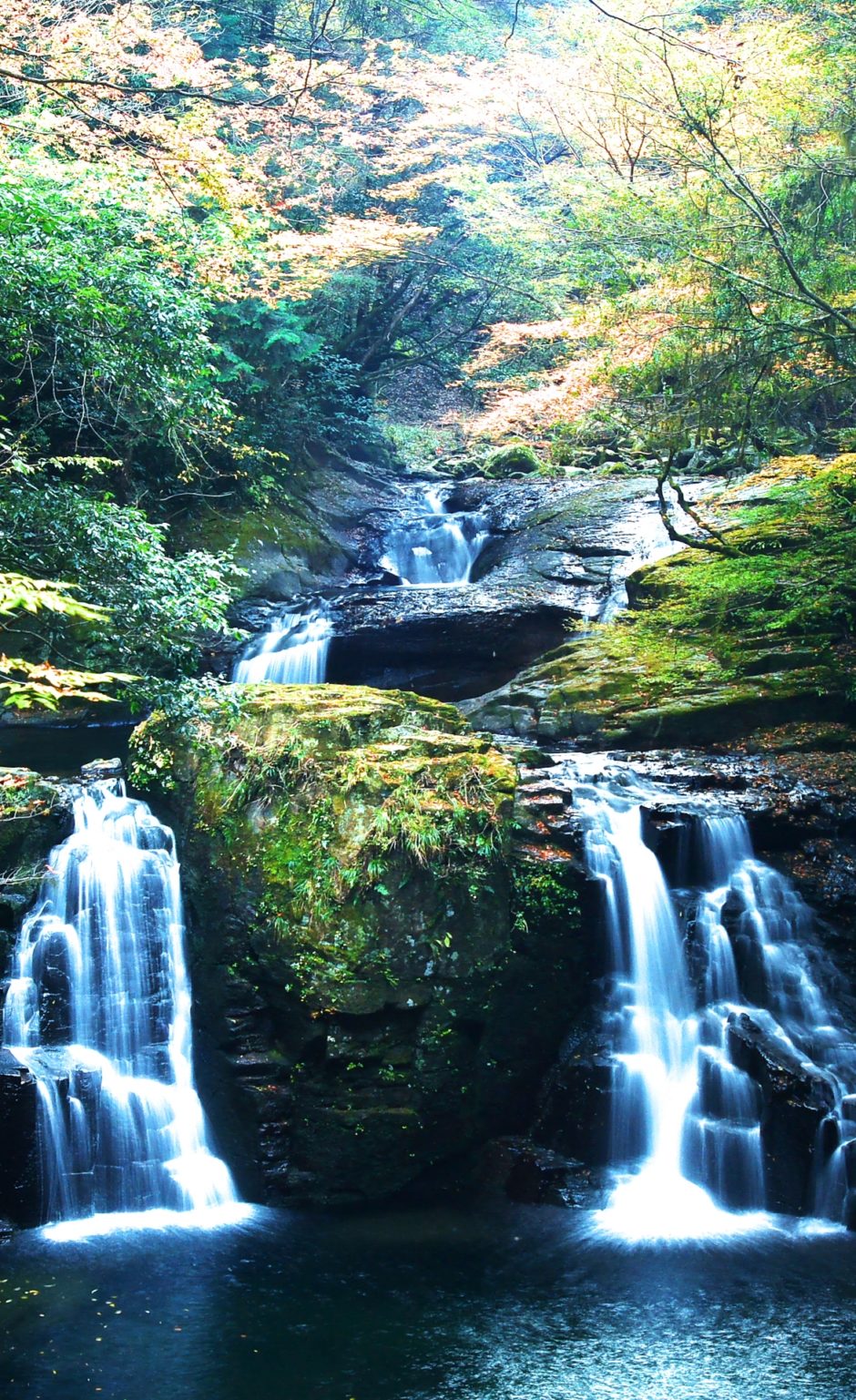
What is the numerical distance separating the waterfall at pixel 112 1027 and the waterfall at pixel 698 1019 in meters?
3.26

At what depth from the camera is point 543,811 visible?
8547mm

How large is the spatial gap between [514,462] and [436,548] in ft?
14.8

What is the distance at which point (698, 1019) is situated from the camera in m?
8.00

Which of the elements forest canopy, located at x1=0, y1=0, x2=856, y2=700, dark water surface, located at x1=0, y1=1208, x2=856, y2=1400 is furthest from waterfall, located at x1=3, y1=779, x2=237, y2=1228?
forest canopy, located at x1=0, y1=0, x2=856, y2=700

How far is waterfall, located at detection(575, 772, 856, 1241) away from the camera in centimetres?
719

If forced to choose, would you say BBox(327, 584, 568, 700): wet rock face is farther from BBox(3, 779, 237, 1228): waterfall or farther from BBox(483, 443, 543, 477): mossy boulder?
BBox(483, 443, 543, 477): mossy boulder

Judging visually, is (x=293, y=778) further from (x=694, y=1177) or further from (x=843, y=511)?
(x=843, y=511)

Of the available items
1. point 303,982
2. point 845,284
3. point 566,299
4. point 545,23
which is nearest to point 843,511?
point 845,284

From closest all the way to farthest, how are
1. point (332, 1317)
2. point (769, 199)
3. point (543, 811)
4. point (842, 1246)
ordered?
point (332, 1317) < point (842, 1246) < point (543, 811) < point (769, 199)

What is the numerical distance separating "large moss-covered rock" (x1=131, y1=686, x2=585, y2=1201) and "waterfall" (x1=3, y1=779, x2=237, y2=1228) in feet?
1.23

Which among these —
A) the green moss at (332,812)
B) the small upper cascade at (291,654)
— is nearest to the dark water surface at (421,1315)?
the green moss at (332,812)

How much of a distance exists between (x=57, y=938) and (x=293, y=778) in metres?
2.42

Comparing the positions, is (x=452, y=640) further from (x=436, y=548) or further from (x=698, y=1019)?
(x=698, y=1019)

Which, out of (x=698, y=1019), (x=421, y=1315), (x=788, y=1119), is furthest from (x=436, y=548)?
(x=421, y=1315)
